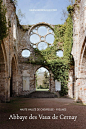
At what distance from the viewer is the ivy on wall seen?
12375 millimetres

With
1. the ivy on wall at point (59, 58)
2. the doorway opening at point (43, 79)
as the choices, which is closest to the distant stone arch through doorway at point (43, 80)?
the doorway opening at point (43, 79)

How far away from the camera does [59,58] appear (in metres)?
13.6

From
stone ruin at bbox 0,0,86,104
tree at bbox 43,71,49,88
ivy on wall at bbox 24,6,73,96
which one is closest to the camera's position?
stone ruin at bbox 0,0,86,104

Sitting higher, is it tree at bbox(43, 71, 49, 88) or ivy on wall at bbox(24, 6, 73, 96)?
ivy on wall at bbox(24, 6, 73, 96)

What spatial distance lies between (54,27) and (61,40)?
1802mm

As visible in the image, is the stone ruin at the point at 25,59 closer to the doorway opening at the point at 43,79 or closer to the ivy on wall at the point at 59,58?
the ivy on wall at the point at 59,58

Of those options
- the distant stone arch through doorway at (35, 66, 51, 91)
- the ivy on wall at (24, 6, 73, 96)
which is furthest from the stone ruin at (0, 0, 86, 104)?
the distant stone arch through doorway at (35, 66, 51, 91)

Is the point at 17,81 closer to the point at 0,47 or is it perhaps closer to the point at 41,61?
the point at 41,61

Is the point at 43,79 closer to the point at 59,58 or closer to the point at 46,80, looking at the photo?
the point at 46,80

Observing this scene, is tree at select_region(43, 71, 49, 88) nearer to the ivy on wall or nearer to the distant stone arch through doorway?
the distant stone arch through doorway

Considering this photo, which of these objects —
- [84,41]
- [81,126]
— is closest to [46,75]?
[84,41]

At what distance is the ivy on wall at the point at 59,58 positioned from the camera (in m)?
12.4

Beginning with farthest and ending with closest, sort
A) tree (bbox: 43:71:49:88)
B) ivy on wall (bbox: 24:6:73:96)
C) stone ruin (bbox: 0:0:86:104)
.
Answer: tree (bbox: 43:71:49:88) < ivy on wall (bbox: 24:6:73:96) < stone ruin (bbox: 0:0:86:104)

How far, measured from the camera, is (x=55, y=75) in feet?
41.7
